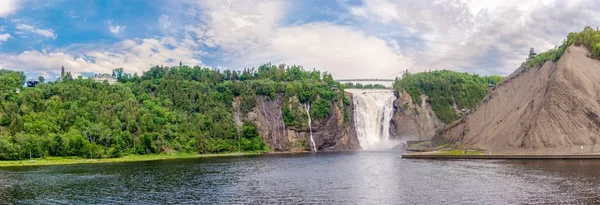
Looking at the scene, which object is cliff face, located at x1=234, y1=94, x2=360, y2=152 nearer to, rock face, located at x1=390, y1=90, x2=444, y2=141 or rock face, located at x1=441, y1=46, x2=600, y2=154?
rock face, located at x1=390, y1=90, x2=444, y2=141

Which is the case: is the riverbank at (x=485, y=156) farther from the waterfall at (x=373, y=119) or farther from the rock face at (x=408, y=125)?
the rock face at (x=408, y=125)

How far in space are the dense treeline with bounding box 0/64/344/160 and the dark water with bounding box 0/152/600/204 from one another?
42304 mm

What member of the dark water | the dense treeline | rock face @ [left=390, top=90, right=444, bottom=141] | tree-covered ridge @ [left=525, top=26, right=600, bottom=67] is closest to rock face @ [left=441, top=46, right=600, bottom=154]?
tree-covered ridge @ [left=525, top=26, right=600, bottom=67]

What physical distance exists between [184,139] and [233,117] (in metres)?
28.7

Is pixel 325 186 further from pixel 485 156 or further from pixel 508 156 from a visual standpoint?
pixel 485 156

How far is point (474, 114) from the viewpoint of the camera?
14050cm

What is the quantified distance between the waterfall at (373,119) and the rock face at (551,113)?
60001 millimetres

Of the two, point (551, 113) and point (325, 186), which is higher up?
point (551, 113)

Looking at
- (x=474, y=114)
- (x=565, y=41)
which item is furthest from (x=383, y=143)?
(x=565, y=41)

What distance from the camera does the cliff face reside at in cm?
18112

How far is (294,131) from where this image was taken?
183 meters

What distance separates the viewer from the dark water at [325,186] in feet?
173

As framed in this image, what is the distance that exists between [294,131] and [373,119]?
1237 inches

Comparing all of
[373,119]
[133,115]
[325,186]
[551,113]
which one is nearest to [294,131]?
[373,119]
